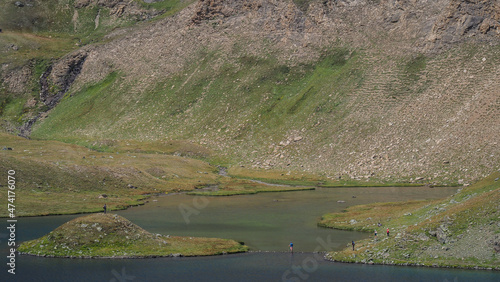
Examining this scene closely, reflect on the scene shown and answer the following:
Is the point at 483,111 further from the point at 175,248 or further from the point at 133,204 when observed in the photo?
the point at 175,248

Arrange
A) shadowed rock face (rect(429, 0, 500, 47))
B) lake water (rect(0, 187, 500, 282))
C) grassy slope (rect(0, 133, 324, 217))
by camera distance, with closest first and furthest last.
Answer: lake water (rect(0, 187, 500, 282)) < grassy slope (rect(0, 133, 324, 217)) < shadowed rock face (rect(429, 0, 500, 47))

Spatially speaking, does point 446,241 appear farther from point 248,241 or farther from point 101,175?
point 101,175

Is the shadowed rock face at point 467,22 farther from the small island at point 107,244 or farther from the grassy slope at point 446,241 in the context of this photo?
the small island at point 107,244

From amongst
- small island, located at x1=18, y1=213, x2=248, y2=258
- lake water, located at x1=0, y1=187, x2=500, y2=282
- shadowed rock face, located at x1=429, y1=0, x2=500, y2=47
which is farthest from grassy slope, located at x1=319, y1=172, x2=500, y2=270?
shadowed rock face, located at x1=429, y1=0, x2=500, y2=47

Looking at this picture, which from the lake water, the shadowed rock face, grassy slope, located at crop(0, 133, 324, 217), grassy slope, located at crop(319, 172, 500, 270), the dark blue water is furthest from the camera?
the shadowed rock face

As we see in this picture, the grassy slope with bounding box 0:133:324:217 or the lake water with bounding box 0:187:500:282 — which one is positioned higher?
the grassy slope with bounding box 0:133:324:217

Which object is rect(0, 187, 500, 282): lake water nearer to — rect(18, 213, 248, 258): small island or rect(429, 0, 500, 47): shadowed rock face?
rect(18, 213, 248, 258): small island

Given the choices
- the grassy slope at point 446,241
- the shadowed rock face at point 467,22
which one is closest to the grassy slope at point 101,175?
the grassy slope at point 446,241

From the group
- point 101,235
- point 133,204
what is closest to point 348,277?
point 101,235
